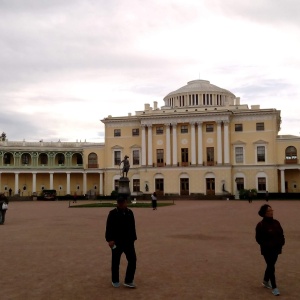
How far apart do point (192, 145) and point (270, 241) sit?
60.5 metres

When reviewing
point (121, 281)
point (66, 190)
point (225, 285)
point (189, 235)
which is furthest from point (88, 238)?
point (66, 190)

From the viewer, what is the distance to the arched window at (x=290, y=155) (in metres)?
66.5

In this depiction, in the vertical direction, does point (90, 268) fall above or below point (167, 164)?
below

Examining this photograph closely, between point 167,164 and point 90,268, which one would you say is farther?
point 167,164

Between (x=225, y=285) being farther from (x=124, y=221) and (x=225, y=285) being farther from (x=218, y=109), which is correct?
(x=218, y=109)

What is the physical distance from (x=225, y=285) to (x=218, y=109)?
2447 inches

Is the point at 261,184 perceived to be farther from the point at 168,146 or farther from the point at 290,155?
the point at 168,146

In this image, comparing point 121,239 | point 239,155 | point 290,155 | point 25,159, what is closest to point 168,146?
point 239,155

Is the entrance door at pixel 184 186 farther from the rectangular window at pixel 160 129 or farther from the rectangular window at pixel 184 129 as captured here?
the rectangular window at pixel 160 129

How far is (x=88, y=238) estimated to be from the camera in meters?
17.6

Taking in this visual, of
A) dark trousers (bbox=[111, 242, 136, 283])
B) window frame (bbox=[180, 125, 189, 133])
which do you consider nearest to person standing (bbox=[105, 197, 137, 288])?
dark trousers (bbox=[111, 242, 136, 283])

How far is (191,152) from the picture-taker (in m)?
69.4

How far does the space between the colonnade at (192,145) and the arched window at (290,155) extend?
27.6 ft

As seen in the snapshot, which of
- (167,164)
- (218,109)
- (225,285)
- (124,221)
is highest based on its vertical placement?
(218,109)
